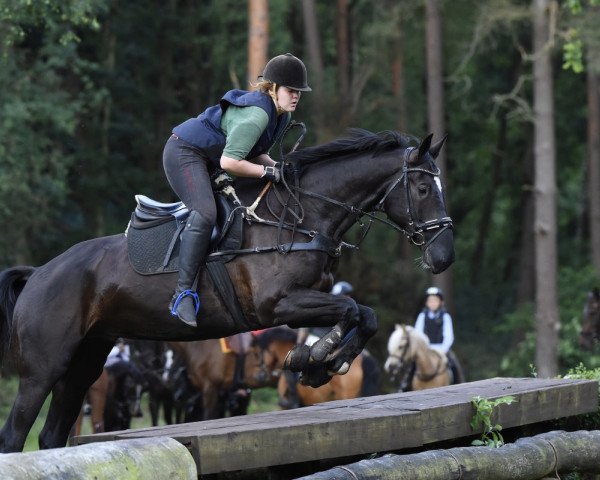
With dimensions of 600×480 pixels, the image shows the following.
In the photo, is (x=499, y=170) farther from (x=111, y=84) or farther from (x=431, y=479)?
(x=431, y=479)

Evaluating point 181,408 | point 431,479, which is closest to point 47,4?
point 181,408

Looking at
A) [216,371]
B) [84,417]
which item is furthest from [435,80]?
[216,371]

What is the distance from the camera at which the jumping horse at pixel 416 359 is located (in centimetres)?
1727

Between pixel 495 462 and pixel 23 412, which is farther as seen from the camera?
pixel 23 412

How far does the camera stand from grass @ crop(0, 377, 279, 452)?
19486 millimetres

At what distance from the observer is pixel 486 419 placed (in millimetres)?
8398

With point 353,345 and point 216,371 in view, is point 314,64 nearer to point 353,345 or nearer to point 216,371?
point 216,371

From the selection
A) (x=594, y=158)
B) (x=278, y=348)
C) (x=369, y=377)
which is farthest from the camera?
(x=594, y=158)

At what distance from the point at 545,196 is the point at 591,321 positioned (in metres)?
7.65

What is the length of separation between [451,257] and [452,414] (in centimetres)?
104

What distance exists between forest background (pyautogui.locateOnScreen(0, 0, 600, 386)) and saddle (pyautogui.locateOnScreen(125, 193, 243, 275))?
8613 mm

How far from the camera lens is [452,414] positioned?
8234 mm

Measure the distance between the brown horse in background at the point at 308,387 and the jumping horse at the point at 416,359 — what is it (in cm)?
32

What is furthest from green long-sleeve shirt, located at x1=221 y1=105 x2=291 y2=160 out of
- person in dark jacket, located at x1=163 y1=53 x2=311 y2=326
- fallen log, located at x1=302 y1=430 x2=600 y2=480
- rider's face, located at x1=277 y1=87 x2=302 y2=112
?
fallen log, located at x1=302 y1=430 x2=600 y2=480
